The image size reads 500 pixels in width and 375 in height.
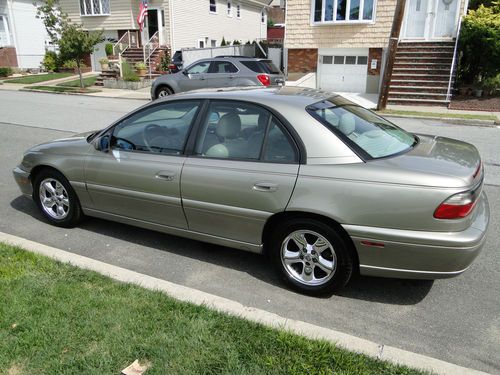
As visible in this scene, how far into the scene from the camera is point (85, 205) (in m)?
4.68

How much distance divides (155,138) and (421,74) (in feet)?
49.7

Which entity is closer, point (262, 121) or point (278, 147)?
point (278, 147)

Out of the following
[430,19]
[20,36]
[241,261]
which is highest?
[430,19]

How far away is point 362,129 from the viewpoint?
149 inches

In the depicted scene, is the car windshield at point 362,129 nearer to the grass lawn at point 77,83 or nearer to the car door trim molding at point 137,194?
the car door trim molding at point 137,194

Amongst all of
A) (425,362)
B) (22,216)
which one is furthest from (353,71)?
(425,362)

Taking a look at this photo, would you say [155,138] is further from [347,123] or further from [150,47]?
[150,47]

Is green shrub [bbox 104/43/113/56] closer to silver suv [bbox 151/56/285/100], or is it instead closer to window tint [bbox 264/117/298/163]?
silver suv [bbox 151/56/285/100]

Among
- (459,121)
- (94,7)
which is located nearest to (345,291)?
(459,121)

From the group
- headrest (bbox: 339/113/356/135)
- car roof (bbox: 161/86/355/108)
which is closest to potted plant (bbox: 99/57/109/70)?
car roof (bbox: 161/86/355/108)

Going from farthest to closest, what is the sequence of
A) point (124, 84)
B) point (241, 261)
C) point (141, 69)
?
point (141, 69)
point (124, 84)
point (241, 261)

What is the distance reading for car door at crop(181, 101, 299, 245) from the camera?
3.49 m

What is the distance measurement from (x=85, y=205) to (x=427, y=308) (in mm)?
3467

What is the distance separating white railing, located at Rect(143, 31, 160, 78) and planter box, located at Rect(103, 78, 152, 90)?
2150mm
